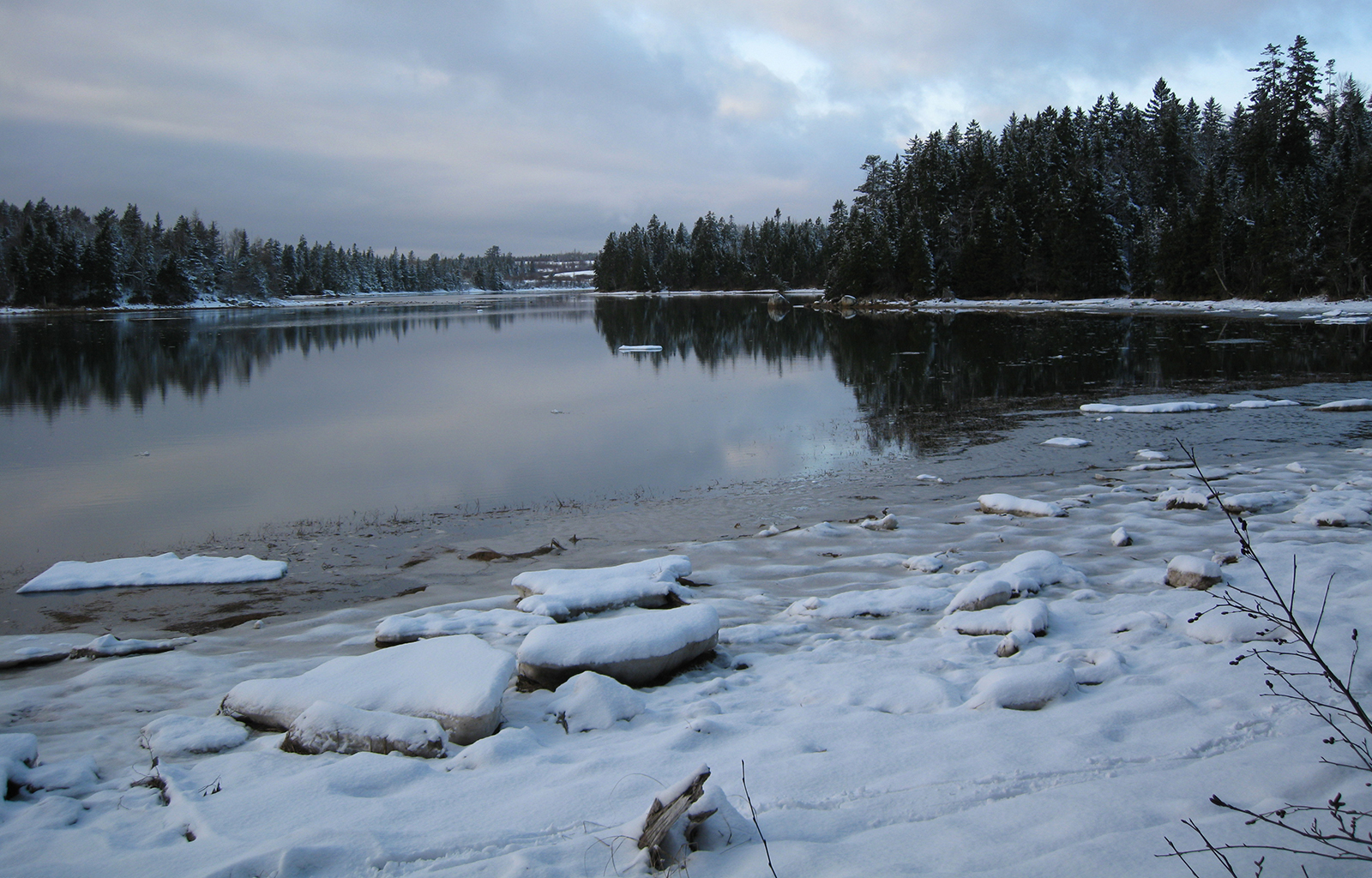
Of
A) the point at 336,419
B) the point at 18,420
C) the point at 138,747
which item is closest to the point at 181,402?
the point at 18,420

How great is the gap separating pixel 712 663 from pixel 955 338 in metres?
38.6

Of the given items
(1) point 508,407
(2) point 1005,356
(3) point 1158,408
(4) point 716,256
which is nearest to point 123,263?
(4) point 716,256

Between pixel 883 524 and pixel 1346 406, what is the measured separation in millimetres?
16093

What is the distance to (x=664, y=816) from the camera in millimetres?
3494

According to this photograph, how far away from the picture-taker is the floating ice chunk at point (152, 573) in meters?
9.89

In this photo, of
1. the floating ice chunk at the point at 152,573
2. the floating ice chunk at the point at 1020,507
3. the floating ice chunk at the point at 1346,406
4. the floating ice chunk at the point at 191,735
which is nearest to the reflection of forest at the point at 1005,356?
the floating ice chunk at the point at 1346,406

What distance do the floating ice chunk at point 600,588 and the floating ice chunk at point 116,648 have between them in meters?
3.39

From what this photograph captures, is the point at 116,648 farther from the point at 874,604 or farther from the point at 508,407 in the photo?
the point at 508,407

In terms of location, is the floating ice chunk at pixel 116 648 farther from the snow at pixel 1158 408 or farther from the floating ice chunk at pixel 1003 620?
the snow at pixel 1158 408

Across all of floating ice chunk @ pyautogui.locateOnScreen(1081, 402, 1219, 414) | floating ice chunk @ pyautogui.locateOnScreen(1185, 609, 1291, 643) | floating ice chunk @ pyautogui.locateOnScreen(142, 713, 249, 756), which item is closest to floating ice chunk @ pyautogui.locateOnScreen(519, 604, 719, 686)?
floating ice chunk @ pyautogui.locateOnScreen(142, 713, 249, 756)

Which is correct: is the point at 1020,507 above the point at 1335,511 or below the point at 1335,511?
below

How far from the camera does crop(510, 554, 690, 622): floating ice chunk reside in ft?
25.6

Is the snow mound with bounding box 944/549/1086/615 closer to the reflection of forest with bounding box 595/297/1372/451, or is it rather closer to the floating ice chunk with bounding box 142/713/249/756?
the floating ice chunk with bounding box 142/713/249/756

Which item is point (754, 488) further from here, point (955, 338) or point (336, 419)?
point (955, 338)
